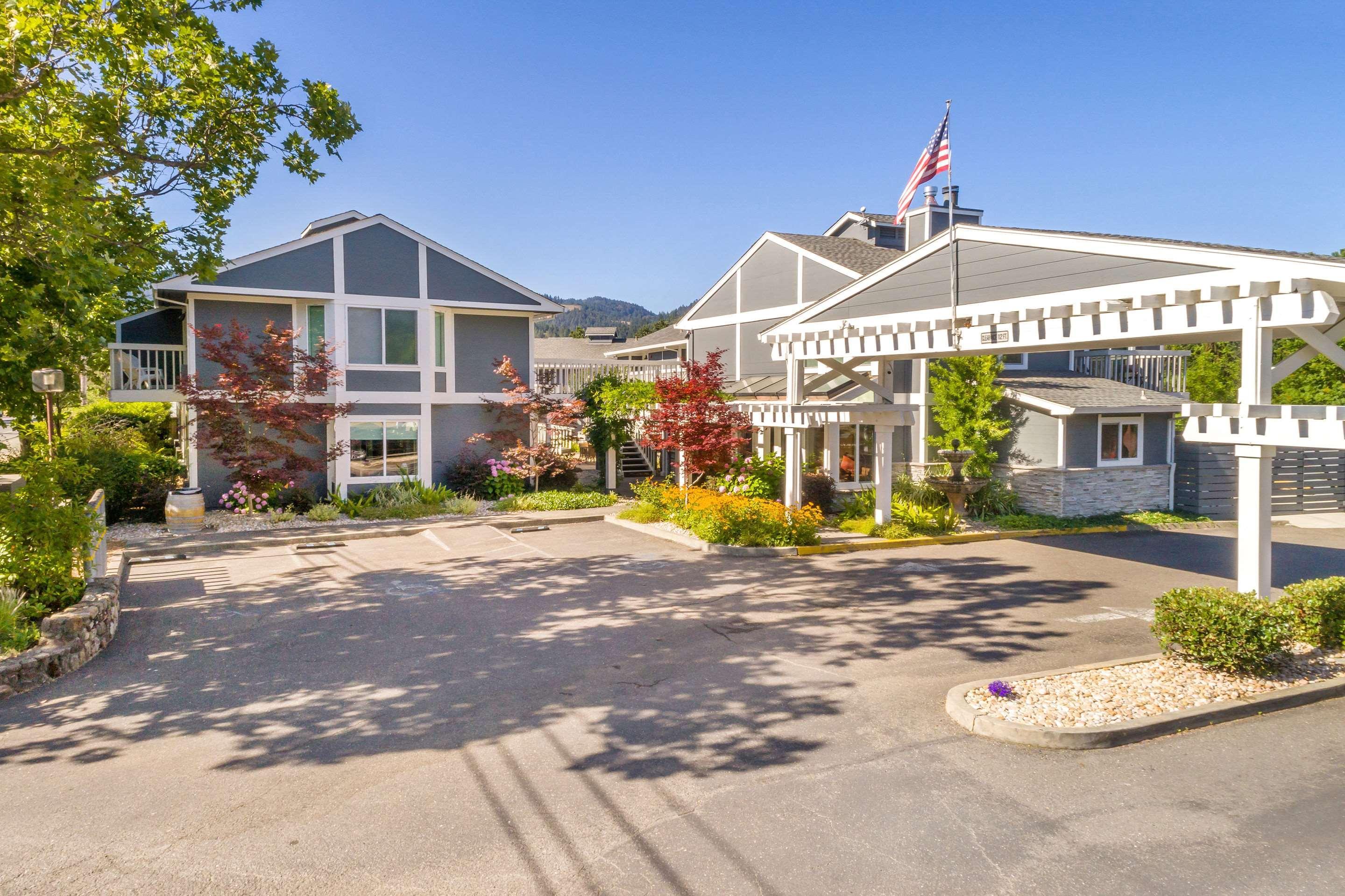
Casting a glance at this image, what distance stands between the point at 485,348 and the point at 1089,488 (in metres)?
14.7

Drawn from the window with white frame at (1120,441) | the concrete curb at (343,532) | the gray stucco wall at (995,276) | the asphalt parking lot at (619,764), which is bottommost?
the asphalt parking lot at (619,764)

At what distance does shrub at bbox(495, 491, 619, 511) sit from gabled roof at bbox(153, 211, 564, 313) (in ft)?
15.9

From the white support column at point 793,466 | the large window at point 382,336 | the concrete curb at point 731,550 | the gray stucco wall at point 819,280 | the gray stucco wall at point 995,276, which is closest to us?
the gray stucco wall at point 995,276

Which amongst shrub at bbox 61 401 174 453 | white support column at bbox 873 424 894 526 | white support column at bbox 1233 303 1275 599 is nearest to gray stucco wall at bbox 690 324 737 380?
white support column at bbox 873 424 894 526

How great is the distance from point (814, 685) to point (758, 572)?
493 cm

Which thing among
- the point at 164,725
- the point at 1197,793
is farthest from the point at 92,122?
the point at 1197,793

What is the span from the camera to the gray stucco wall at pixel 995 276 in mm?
10594

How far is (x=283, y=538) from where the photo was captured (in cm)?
1472

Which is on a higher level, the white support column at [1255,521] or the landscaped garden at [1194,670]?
the white support column at [1255,521]

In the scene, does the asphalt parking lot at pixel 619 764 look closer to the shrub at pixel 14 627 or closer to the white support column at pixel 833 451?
the shrub at pixel 14 627

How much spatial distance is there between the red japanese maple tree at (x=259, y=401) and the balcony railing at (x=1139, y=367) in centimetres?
1882

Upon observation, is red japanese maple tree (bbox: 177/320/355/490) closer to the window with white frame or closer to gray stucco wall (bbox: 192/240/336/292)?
gray stucco wall (bbox: 192/240/336/292)

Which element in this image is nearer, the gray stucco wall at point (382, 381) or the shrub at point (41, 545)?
the shrub at point (41, 545)

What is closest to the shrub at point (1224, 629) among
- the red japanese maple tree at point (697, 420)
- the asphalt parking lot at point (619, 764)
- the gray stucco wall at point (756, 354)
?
the asphalt parking lot at point (619, 764)
